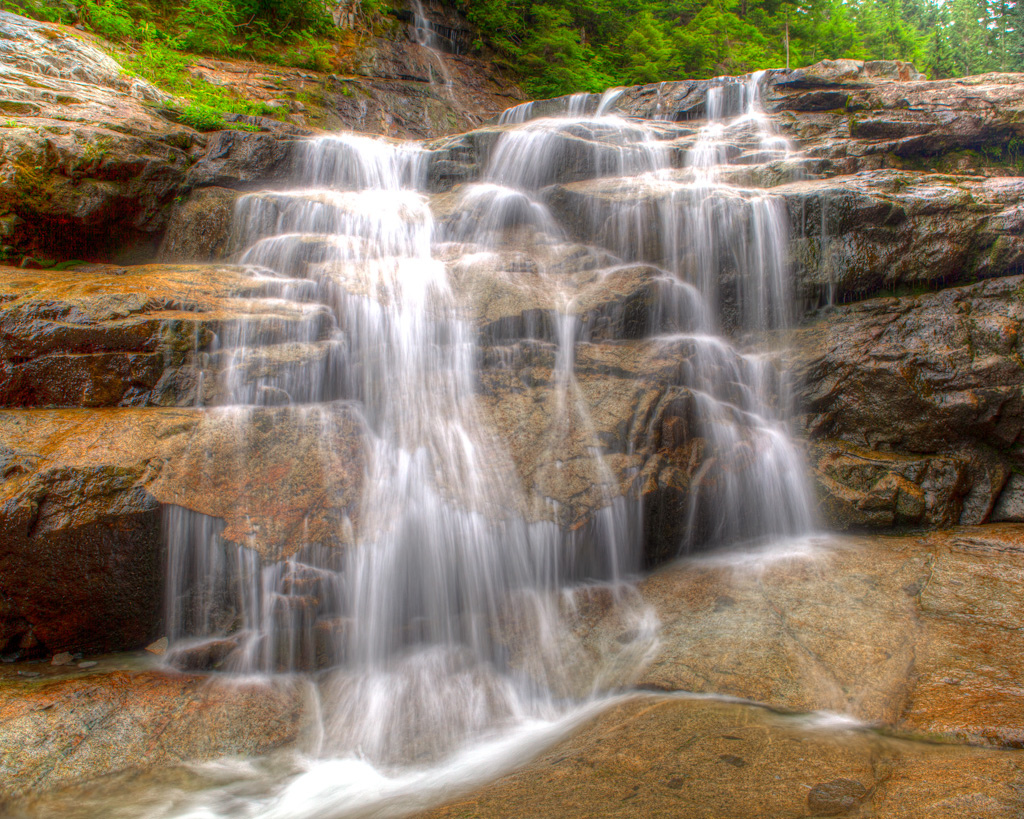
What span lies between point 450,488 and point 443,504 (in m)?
0.16

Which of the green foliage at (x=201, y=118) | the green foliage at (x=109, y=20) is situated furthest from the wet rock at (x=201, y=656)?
the green foliage at (x=109, y=20)

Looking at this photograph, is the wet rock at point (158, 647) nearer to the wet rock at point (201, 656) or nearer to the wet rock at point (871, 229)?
the wet rock at point (201, 656)

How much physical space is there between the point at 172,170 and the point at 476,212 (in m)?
4.31

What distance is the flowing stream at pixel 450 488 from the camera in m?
3.65

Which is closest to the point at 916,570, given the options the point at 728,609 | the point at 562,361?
the point at 728,609

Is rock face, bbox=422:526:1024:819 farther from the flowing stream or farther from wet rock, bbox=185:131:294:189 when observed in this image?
wet rock, bbox=185:131:294:189

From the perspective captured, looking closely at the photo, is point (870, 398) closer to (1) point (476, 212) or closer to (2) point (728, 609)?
(2) point (728, 609)

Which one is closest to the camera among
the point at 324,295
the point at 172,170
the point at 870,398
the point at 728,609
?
the point at 728,609

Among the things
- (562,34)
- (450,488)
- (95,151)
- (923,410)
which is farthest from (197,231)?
(562,34)

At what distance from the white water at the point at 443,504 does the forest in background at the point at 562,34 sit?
19.1ft

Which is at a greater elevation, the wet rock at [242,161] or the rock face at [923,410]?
the wet rock at [242,161]

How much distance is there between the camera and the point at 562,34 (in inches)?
605

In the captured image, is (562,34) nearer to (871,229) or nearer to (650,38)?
(650,38)

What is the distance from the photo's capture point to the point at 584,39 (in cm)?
1691
